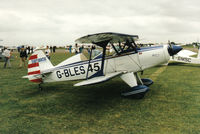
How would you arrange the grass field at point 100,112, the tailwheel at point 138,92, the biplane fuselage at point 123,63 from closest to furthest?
the grass field at point 100,112, the tailwheel at point 138,92, the biplane fuselage at point 123,63

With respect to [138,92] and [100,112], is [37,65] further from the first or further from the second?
[138,92]

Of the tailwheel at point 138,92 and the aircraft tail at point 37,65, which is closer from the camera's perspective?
the tailwheel at point 138,92

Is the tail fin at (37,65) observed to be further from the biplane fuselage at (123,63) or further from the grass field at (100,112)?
the biplane fuselage at (123,63)

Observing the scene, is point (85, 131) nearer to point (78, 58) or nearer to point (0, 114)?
point (0, 114)

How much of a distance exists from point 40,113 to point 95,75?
7.44 ft

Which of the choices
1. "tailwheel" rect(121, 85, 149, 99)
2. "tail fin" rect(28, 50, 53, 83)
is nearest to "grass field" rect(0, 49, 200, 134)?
"tailwheel" rect(121, 85, 149, 99)

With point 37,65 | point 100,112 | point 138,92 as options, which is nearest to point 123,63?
point 138,92

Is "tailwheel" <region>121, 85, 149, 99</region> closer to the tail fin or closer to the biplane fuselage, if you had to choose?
the biplane fuselage

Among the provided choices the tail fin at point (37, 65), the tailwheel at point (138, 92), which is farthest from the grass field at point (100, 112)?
the tail fin at point (37, 65)

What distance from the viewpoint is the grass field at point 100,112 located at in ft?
11.6

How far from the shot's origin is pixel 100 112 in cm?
443

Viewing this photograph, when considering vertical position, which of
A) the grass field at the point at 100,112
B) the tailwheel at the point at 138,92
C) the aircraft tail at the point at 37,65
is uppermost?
the aircraft tail at the point at 37,65

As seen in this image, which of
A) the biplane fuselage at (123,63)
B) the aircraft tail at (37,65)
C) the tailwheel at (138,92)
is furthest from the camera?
the aircraft tail at (37,65)

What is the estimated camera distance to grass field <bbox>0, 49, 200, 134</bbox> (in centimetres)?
355
